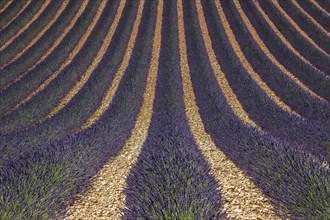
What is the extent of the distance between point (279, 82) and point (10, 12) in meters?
15.7

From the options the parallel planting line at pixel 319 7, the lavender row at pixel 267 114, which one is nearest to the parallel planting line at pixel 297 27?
the parallel planting line at pixel 319 7

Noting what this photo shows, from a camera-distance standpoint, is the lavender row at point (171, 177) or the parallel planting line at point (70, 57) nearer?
the lavender row at point (171, 177)

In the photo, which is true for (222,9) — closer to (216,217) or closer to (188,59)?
(188,59)

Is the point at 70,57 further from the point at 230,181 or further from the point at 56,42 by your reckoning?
the point at 230,181

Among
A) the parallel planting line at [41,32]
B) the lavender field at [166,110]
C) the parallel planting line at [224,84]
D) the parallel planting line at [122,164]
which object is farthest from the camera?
the parallel planting line at [41,32]

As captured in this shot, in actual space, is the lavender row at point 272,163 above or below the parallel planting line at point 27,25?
below

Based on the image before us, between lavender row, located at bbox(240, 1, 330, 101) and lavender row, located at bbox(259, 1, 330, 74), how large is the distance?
0.49 meters

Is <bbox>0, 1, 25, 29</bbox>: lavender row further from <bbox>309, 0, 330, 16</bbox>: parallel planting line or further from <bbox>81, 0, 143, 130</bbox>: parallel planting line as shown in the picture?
<bbox>309, 0, 330, 16</bbox>: parallel planting line

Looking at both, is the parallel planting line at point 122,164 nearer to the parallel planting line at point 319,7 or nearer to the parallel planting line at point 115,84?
the parallel planting line at point 115,84

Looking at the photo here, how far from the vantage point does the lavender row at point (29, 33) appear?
48.4 ft

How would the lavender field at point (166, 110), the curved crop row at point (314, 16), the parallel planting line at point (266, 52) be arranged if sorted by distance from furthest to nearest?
the curved crop row at point (314, 16) < the parallel planting line at point (266, 52) < the lavender field at point (166, 110)

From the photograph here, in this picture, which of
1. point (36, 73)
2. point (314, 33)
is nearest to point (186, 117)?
point (36, 73)

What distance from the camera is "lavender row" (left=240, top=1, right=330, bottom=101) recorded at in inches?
400

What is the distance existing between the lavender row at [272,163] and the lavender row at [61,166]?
7.60ft
